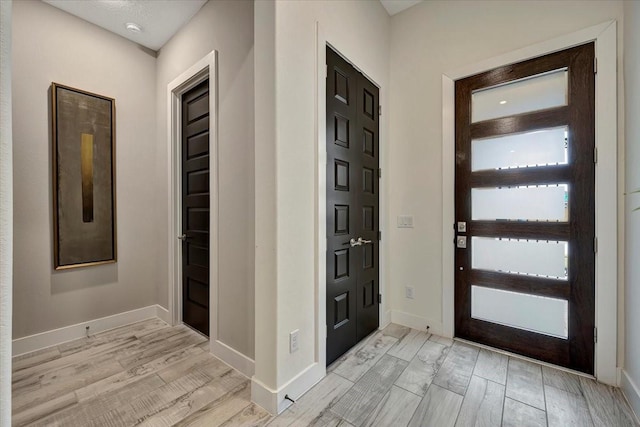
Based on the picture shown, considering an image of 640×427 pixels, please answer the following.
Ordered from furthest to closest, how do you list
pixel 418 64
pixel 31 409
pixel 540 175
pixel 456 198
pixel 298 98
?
pixel 418 64 < pixel 456 198 < pixel 540 175 < pixel 298 98 < pixel 31 409

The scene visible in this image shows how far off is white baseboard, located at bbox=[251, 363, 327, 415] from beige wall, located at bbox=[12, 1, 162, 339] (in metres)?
2.00

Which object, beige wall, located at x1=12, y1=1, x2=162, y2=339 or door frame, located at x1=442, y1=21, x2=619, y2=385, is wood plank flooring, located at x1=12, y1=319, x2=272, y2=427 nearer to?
beige wall, located at x1=12, y1=1, x2=162, y2=339

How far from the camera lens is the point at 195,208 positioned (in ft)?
8.32

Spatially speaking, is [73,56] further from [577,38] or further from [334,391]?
[577,38]

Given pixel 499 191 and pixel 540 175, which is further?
pixel 499 191

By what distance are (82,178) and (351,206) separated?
2.50 metres

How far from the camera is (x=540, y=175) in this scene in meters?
2.00

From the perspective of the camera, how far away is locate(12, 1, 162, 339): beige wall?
2.17 metres

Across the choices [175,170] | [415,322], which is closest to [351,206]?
[415,322]

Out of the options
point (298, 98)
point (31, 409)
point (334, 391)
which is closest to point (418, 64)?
point (298, 98)

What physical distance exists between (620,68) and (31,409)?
4272 millimetres

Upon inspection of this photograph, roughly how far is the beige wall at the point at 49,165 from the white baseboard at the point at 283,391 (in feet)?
6.55

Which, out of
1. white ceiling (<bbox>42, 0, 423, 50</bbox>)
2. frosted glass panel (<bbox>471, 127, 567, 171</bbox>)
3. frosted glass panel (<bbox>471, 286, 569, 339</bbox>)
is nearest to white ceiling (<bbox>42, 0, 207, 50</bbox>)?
white ceiling (<bbox>42, 0, 423, 50</bbox>)

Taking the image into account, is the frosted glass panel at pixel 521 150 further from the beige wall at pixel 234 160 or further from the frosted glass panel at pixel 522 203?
the beige wall at pixel 234 160
